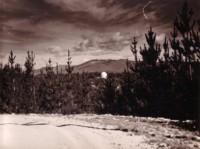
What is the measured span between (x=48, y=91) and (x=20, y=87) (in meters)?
3.80

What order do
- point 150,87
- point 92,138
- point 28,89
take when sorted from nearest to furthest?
point 92,138 → point 150,87 → point 28,89

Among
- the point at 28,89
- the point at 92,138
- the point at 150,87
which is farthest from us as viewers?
the point at 28,89

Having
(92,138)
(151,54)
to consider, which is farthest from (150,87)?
(92,138)

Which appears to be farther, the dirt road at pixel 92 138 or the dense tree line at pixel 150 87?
the dense tree line at pixel 150 87

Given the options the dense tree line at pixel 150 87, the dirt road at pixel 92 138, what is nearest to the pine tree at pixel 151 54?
the dense tree line at pixel 150 87

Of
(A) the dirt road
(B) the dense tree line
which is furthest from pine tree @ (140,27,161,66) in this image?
(A) the dirt road

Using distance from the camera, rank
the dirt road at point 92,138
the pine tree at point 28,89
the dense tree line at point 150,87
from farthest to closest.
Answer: the pine tree at point 28,89, the dense tree line at point 150,87, the dirt road at point 92,138

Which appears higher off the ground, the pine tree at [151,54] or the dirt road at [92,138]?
the pine tree at [151,54]

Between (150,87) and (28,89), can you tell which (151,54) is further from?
(28,89)

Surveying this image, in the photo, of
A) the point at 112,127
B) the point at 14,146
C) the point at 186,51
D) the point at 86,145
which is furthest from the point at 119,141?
the point at 186,51

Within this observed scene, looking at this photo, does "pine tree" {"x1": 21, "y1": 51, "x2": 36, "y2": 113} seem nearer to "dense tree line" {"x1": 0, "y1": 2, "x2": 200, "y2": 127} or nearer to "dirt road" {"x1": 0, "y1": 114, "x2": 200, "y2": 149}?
"dense tree line" {"x1": 0, "y1": 2, "x2": 200, "y2": 127}

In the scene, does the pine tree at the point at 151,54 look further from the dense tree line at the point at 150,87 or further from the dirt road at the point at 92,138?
the dirt road at the point at 92,138

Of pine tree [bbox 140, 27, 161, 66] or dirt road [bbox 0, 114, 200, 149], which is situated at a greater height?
pine tree [bbox 140, 27, 161, 66]

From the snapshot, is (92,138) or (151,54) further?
(151,54)
